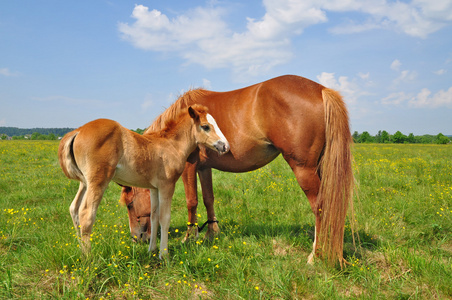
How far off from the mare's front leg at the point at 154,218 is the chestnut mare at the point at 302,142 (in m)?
0.69

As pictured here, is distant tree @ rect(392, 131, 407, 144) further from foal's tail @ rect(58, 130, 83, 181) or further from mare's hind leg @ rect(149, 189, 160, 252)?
foal's tail @ rect(58, 130, 83, 181)

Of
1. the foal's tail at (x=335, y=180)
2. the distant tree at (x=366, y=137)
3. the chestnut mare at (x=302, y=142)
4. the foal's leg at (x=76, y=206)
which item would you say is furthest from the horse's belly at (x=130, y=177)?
the distant tree at (x=366, y=137)

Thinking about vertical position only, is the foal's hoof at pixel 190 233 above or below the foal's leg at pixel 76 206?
below

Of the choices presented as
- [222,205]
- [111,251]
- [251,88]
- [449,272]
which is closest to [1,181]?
[222,205]

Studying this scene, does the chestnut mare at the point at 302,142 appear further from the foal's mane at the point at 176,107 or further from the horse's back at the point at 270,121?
the foal's mane at the point at 176,107

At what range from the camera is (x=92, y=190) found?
319cm

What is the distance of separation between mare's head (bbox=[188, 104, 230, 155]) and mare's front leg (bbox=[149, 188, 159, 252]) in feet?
3.19

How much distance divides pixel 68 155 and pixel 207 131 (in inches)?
69.4

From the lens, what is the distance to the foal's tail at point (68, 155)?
3.24 metres

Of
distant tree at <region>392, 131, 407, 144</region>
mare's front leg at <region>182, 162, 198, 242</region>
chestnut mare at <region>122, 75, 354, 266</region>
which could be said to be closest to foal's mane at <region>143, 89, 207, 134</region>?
chestnut mare at <region>122, 75, 354, 266</region>

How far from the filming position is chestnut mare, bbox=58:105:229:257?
10.5ft

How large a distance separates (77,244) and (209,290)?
169 cm

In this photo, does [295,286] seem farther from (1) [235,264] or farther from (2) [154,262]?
(2) [154,262]

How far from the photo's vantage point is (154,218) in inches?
151
